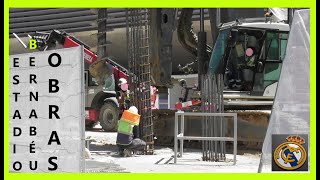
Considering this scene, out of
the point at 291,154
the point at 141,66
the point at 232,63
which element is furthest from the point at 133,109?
the point at 291,154

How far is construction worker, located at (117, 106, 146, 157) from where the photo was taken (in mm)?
11719

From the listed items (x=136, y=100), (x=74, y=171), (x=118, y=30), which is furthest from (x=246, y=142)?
(x=118, y=30)

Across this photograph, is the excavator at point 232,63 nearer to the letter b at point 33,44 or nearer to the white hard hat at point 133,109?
the white hard hat at point 133,109

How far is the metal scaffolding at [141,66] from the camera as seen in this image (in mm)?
12734

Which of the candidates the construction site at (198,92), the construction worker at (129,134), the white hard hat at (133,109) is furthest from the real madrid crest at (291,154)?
the white hard hat at (133,109)

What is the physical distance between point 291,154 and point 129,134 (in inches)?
161

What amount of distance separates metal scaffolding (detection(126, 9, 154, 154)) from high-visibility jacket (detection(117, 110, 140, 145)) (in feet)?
2.52

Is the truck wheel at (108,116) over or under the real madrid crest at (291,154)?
under

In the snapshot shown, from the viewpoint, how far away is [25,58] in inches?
320

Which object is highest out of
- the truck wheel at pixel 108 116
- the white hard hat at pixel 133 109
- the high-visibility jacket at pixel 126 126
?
the white hard hat at pixel 133 109

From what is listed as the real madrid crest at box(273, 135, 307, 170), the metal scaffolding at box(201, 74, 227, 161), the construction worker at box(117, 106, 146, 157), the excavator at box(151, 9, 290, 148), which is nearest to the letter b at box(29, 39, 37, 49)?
the excavator at box(151, 9, 290, 148)

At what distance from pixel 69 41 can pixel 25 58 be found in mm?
10105

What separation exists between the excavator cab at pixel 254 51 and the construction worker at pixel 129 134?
2846 millimetres

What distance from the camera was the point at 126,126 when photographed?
11.9 metres
